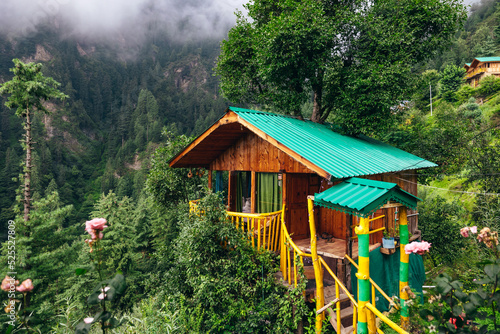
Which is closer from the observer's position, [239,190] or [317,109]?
[239,190]

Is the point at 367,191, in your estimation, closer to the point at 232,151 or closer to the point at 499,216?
the point at 232,151

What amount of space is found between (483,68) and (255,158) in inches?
1795

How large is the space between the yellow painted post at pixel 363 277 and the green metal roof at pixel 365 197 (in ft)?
0.66

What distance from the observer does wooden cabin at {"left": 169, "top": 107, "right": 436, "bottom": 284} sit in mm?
6324

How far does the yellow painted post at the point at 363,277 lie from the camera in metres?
3.26

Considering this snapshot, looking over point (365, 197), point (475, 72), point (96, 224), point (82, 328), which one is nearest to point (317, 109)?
point (365, 197)

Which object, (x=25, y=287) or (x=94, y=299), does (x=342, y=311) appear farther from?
(x=25, y=287)

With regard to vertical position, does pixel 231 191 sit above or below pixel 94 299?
above

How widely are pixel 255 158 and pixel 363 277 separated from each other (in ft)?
→ 17.8

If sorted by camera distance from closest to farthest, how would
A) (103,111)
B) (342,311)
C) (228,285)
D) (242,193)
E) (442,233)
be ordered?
(342,311) < (228,285) < (242,193) < (442,233) < (103,111)

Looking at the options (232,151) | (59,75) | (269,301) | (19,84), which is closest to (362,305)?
(269,301)

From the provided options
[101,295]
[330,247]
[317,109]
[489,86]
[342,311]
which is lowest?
[342,311]

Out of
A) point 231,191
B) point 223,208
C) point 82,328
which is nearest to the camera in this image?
point 82,328

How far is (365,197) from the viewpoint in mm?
3713
